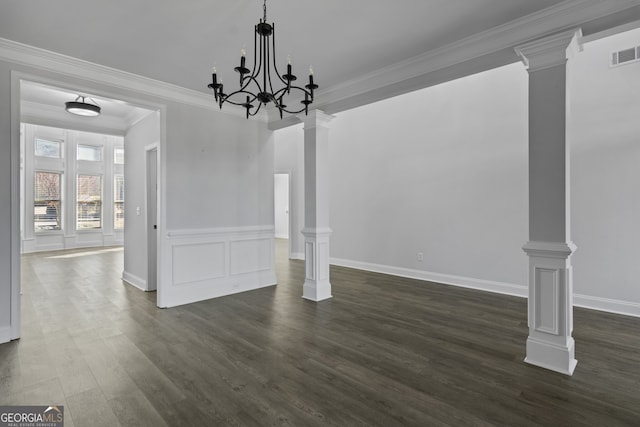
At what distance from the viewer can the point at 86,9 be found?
2.46m

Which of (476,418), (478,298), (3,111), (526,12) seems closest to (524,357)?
(476,418)

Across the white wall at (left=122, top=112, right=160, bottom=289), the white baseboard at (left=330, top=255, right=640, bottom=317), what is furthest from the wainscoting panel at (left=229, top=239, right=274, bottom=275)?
the white baseboard at (left=330, top=255, right=640, bottom=317)

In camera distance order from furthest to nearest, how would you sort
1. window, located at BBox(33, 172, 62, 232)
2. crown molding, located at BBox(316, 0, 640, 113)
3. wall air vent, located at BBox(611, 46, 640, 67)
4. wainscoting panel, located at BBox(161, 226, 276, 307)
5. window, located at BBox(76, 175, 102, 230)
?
window, located at BBox(76, 175, 102, 230) → window, located at BBox(33, 172, 62, 232) → wainscoting panel, located at BBox(161, 226, 276, 307) → wall air vent, located at BBox(611, 46, 640, 67) → crown molding, located at BBox(316, 0, 640, 113)

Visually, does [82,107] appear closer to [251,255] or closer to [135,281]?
[135,281]

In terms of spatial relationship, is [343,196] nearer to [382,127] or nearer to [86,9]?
[382,127]

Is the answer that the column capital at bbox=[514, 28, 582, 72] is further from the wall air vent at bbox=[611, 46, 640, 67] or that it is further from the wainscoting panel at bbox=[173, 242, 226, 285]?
the wainscoting panel at bbox=[173, 242, 226, 285]

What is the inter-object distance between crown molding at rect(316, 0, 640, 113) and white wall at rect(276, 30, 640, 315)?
6.04 ft

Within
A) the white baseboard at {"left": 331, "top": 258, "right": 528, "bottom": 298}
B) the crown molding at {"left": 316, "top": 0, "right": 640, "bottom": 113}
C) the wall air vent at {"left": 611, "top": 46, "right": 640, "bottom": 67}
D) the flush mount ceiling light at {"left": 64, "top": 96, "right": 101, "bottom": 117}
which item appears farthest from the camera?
the white baseboard at {"left": 331, "top": 258, "right": 528, "bottom": 298}

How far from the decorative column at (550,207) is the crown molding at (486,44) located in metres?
0.12

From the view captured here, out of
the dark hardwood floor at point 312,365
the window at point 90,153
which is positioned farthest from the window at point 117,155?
the dark hardwood floor at point 312,365

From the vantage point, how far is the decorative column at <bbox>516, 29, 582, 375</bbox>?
2.46 meters

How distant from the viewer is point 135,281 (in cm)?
521

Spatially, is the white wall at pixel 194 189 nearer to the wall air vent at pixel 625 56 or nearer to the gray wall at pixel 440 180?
the gray wall at pixel 440 180

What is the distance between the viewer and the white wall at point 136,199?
16.1 feet
